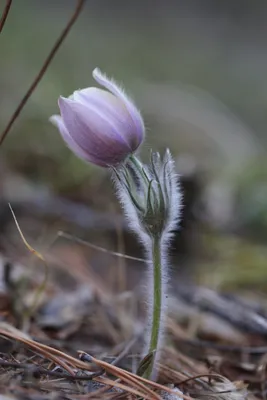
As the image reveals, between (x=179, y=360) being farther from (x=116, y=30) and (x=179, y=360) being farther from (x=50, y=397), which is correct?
(x=116, y=30)

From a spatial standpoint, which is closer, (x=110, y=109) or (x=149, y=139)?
(x=110, y=109)

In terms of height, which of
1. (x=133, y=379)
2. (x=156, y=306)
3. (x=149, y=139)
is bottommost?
(x=133, y=379)

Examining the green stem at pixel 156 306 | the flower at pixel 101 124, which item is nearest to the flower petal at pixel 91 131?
the flower at pixel 101 124

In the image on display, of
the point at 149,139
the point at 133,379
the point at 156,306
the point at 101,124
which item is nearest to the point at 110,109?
the point at 101,124

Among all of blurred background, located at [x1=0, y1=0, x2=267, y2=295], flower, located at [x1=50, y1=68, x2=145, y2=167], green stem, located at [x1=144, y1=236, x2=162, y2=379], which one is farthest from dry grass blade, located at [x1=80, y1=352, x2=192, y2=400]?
blurred background, located at [x1=0, y1=0, x2=267, y2=295]

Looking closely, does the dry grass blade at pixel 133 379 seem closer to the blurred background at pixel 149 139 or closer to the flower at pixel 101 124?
the flower at pixel 101 124

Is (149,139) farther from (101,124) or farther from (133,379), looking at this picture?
(133,379)

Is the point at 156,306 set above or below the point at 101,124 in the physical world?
below
